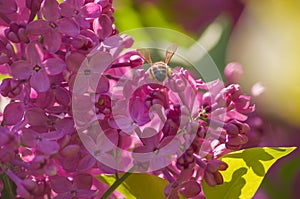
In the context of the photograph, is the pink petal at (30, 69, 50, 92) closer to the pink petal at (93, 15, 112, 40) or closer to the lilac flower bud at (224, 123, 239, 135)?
the pink petal at (93, 15, 112, 40)

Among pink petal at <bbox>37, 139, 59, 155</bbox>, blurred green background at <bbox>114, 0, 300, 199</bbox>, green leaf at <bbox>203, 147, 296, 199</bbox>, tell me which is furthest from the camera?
blurred green background at <bbox>114, 0, 300, 199</bbox>

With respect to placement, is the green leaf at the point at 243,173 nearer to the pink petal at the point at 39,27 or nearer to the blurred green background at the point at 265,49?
the blurred green background at the point at 265,49

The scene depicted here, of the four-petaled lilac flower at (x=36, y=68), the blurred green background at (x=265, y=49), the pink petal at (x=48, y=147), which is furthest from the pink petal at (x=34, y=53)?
the blurred green background at (x=265, y=49)

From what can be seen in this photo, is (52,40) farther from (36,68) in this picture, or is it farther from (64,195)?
(64,195)

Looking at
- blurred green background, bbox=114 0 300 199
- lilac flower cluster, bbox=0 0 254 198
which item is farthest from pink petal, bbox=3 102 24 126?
blurred green background, bbox=114 0 300 199

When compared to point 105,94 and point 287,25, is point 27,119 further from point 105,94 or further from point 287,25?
point 287,25

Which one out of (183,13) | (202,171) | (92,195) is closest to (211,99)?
(202,171)
